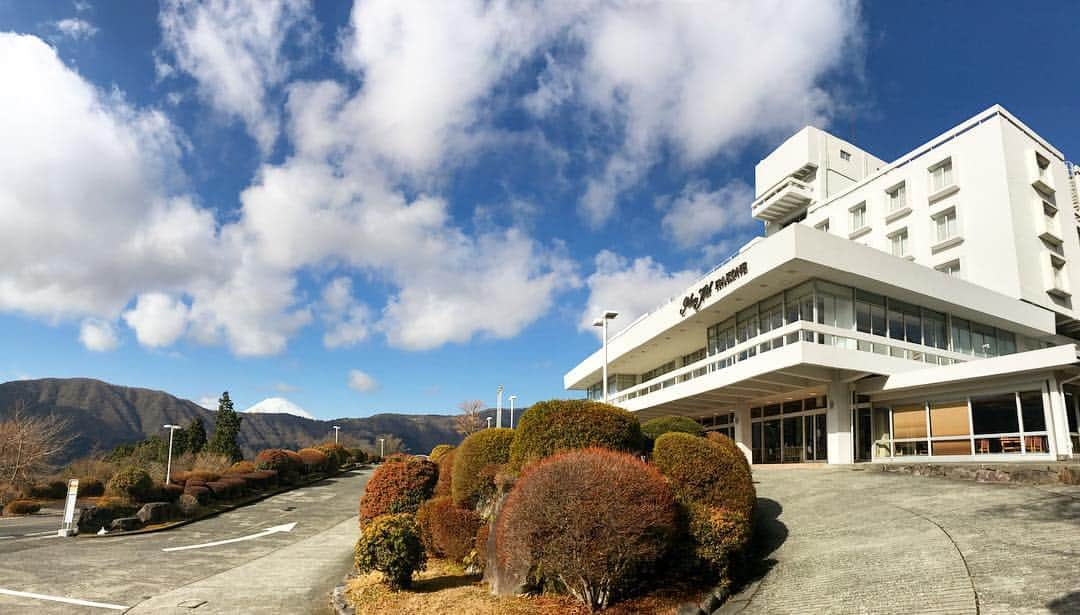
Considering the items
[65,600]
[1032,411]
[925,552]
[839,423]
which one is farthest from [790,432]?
[65,600]

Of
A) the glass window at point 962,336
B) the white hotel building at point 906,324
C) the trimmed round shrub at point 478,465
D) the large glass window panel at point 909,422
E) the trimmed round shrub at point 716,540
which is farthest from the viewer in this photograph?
the glass window at point 962,336

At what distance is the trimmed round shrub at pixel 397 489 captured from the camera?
15641mm

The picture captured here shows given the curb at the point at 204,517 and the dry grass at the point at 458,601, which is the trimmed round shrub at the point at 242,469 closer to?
the curb at the point at 204,517

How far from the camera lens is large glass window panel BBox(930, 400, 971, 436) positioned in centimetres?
2134

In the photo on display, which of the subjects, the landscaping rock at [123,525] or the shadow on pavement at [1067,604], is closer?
the shadow on pavement at [1067,604]

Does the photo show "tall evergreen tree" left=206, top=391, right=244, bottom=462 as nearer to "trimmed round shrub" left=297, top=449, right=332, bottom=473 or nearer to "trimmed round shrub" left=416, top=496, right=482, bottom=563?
"trimmed round shrub" left=297, top=449, right=332, bottom=473

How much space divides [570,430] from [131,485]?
18.7 meters

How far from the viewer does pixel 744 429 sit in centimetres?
3047

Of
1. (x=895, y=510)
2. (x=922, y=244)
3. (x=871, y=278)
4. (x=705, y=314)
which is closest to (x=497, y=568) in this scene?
(x=895, y=510)

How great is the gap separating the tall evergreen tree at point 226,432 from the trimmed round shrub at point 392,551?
4227cm

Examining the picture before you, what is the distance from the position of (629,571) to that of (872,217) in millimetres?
35753

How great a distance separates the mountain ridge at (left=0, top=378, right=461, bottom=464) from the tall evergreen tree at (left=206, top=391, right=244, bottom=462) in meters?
67.7

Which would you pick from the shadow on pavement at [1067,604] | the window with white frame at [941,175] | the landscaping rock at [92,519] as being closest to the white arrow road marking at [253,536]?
the landscaping rock at [92,519]

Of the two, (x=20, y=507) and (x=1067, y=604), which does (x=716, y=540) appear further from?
(x=20, y=507)
